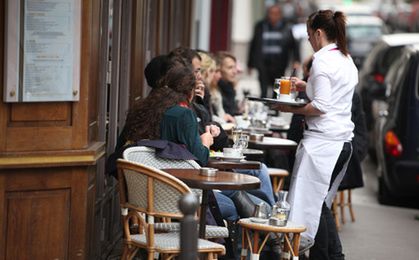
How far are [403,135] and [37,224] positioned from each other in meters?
5.96

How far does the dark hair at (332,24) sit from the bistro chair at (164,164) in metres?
1.73

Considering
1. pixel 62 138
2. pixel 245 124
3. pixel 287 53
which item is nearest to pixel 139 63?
pixel 245 124

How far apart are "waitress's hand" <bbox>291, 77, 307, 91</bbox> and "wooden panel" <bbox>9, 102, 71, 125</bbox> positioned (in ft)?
6.94

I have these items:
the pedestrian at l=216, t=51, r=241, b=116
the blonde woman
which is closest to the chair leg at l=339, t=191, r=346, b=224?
the blonde woman

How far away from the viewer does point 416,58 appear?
503 inches

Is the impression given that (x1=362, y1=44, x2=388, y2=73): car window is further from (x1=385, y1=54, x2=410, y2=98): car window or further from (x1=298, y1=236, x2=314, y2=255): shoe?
(x1=298, y1=236, x2=314, y2=255): shoe

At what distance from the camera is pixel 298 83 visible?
9.17m

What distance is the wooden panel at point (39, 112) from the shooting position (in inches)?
291

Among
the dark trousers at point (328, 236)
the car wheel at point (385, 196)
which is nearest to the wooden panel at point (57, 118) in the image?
the dark trousers at point (328, 236)

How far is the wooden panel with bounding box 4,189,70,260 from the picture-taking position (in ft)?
24.4

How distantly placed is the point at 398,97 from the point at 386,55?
12.4ft

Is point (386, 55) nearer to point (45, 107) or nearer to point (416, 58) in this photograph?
point (416, 58)

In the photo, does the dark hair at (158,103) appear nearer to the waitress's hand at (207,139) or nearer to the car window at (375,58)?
the waitress's hand at (207,139)

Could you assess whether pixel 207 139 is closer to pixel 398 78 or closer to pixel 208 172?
pixel 208 172
